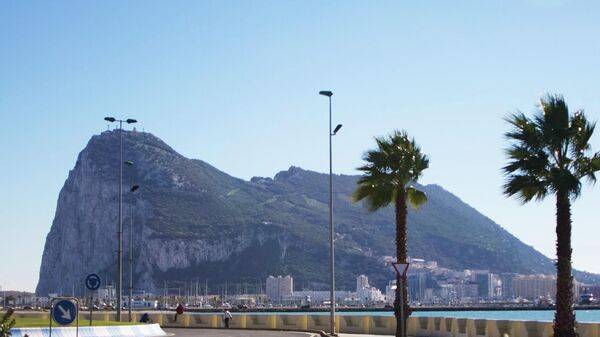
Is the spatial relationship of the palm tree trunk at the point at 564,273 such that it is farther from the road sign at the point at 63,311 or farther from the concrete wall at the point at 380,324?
the road sign at the point at 63,311

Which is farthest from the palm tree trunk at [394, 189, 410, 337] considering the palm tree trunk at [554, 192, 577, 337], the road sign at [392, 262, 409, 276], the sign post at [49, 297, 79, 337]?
the sign post at [49, 297, 79, 337]

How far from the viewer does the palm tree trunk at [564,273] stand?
2850 cm

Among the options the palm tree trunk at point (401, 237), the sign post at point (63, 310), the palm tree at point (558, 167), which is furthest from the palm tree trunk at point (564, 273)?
the sign post at point (63, 310)

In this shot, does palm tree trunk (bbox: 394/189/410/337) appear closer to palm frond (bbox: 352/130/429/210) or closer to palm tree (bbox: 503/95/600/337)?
palm frond (bbox: 352/130/429/210)

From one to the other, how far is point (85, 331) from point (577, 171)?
19.4 metres

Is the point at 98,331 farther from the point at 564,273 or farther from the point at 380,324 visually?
the point at 564,273

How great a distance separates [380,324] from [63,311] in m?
35.4

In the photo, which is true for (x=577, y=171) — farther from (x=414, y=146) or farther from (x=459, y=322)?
(x=459, y=322)

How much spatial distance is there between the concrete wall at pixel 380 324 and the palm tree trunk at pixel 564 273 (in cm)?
512

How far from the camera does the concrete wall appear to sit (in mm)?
39875

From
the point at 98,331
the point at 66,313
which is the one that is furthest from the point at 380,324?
the point at 66,313

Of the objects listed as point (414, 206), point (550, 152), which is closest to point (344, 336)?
point (414, 206)

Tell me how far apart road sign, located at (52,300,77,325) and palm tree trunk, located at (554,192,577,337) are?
14316 millimetres

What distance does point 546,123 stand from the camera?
29.9 meters
